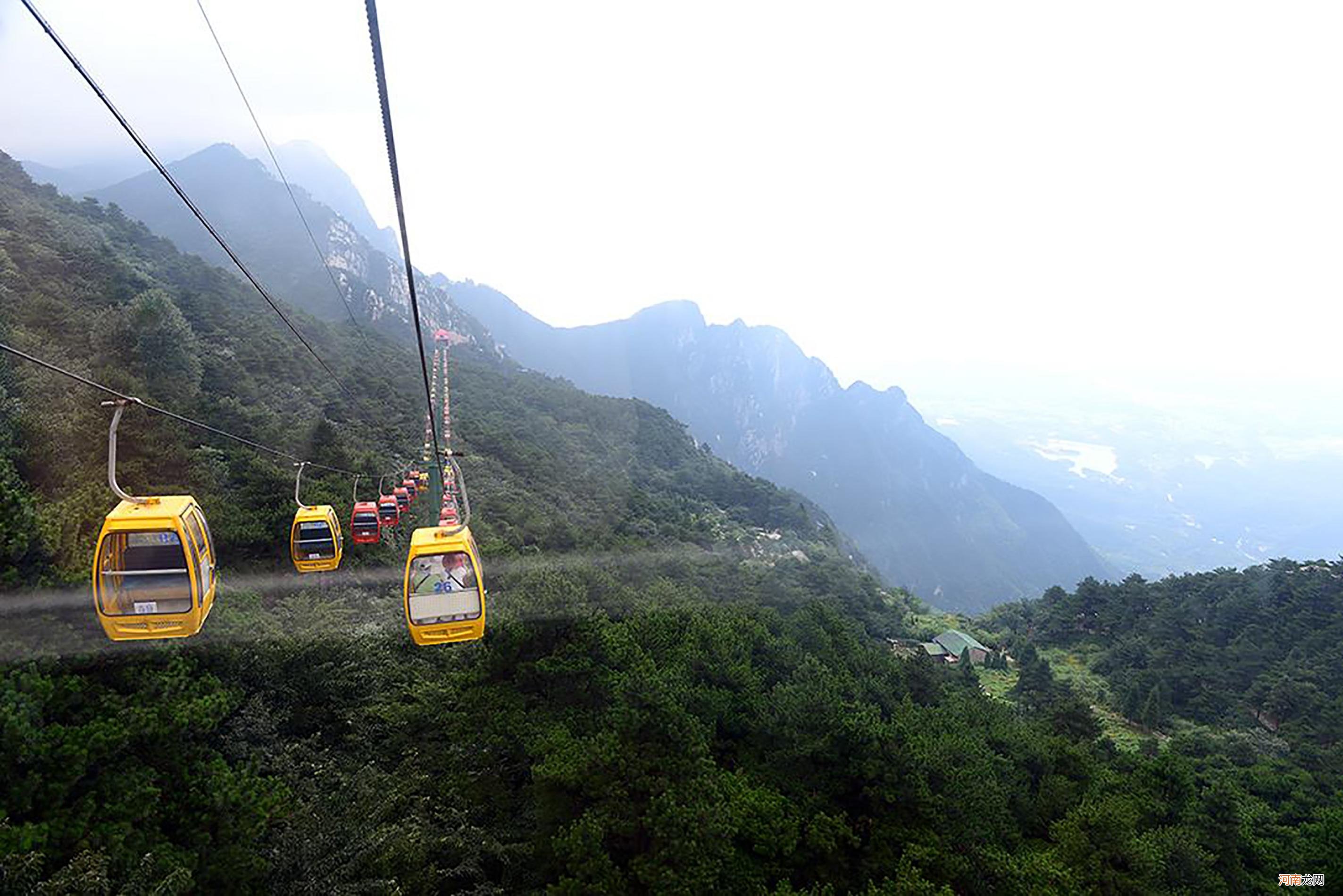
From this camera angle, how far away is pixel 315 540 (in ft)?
46.8

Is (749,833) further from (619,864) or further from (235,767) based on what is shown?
(235,767)

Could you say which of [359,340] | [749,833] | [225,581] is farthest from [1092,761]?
[359,340]

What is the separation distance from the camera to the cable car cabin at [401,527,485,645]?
941 centimetres

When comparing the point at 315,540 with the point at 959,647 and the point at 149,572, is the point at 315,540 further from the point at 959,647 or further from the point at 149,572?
the point at 959,647

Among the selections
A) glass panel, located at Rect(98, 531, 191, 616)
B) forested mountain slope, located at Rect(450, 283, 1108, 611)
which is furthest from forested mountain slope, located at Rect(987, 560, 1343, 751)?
forested mountain slope, located at Rect(450, 283, 1108, 611)

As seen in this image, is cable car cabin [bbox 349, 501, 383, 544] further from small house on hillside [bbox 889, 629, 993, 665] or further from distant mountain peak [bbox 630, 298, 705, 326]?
distant mountain peak [bbox 630, 298, 705, 326]

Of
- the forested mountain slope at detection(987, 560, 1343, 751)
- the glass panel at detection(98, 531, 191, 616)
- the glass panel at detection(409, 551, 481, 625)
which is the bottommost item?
the forested mountain slope at detection(987, 560, 1343, 751)

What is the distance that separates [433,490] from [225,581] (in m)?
9.30

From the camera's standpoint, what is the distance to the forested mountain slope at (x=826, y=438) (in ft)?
466

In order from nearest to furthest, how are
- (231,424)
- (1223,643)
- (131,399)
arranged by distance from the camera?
(131,399), (231,424), (1223,643)

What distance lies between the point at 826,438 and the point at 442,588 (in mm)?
167861

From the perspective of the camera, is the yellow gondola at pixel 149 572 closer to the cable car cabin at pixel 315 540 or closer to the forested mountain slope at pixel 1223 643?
the cable car cabin at pixel 315 540

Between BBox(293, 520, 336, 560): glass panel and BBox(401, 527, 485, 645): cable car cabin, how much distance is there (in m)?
6.07

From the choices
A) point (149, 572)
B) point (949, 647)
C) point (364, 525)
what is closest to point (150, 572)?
point (149, 572)
